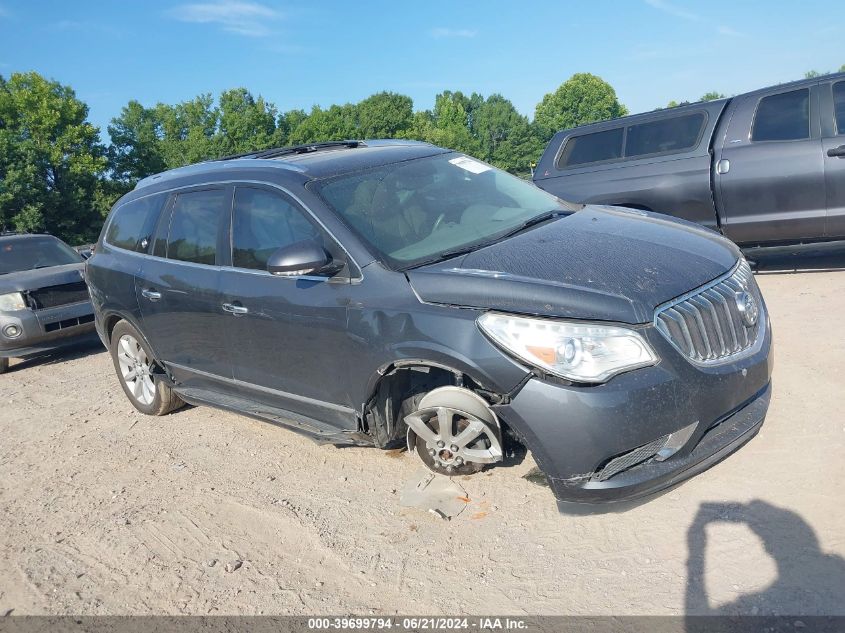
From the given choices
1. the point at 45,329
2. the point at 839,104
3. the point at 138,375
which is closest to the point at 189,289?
the point at 138,375

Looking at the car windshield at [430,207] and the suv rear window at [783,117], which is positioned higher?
the suv rear window at [783,117]

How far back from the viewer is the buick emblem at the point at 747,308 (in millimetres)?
3430

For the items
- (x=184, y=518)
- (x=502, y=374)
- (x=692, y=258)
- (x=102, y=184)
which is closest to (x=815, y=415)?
(x=692, y=258)

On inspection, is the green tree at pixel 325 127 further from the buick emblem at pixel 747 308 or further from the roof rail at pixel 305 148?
the buick emblem at pixel 747 308

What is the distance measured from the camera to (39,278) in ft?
27.6

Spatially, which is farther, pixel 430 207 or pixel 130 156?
pixel 130 156

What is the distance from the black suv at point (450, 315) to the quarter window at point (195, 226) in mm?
17

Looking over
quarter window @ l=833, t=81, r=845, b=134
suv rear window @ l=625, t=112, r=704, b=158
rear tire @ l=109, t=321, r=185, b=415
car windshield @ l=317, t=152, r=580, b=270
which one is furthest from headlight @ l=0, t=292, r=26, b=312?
quarter window @ l=833, t=81, r=845, b=134

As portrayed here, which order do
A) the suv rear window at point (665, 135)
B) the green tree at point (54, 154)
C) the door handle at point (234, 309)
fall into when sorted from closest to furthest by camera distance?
the door handle at point (234, 309)
the suv rear window at point (665, 135)
the green tree at point (54, 154)

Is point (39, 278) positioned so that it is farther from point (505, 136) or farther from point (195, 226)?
point (505, 136)

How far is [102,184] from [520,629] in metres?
54.5

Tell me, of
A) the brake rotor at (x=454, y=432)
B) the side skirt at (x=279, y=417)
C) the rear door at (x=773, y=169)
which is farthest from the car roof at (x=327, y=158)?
the rear door at (x=773, y=169)

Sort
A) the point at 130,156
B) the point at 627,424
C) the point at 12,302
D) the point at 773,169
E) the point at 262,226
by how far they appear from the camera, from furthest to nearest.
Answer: the point at 130,156, the point at 12,302, the point at 773,169, the point at 262,226, the point at 627,424

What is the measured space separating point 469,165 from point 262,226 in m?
1.52
